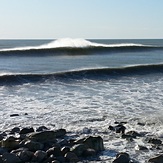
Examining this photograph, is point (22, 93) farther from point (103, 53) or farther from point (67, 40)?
point (67, 40)

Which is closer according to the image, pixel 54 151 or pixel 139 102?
pixel 54 151

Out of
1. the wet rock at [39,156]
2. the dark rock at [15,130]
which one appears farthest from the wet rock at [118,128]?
the wet rock at [39,156]

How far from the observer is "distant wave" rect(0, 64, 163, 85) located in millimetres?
18438

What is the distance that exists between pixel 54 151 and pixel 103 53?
3709cm

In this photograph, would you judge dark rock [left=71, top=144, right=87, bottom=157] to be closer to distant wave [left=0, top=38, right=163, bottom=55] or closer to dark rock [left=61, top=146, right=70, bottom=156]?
dark rock [left=61, top=146, right=70, bottom=156]

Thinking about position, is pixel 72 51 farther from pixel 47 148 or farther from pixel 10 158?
pixel 10 158

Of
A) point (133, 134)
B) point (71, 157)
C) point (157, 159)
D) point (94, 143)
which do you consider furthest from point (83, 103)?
point (157, 159)

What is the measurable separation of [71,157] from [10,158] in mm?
1093

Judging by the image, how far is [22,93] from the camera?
47.5ft

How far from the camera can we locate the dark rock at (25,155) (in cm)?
643

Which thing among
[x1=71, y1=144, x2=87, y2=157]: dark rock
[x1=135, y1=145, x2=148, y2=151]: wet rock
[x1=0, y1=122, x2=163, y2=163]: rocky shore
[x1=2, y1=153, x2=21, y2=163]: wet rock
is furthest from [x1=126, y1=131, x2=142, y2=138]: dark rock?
[x1=2, y1=153, x2=21, y2=163]: wet rock

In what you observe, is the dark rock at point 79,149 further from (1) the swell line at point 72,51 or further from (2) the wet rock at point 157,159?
(1) the swell line at point 72,51

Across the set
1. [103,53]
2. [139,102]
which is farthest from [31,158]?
[103,53]

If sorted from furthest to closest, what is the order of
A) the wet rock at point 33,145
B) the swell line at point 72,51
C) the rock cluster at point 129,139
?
1. the swell line at point 72,51
2. the wet rock at point 33,145
3. the rock cluster at point 129,139
